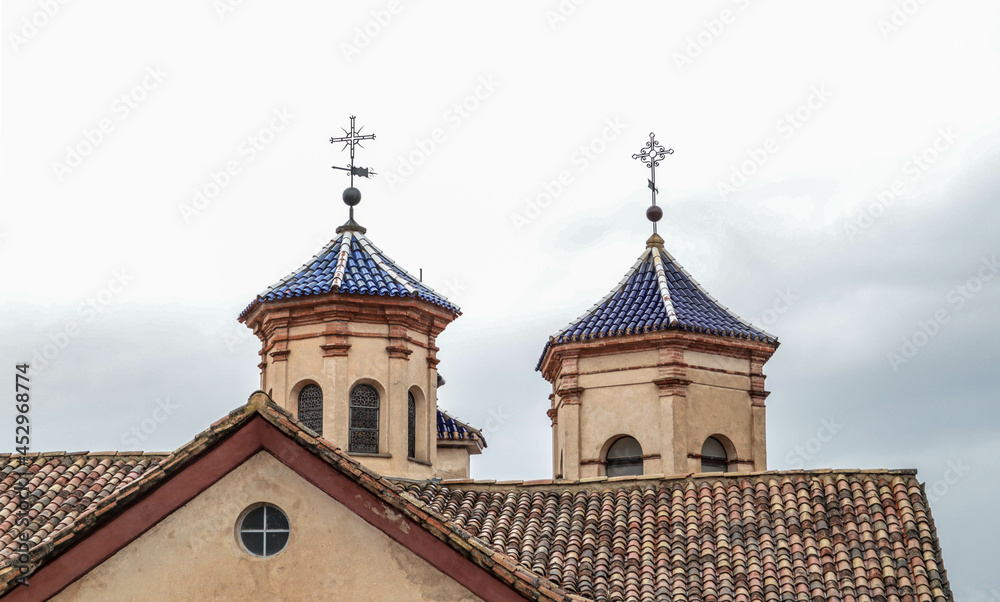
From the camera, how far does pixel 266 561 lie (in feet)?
43.6

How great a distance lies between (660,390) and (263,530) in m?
8.34

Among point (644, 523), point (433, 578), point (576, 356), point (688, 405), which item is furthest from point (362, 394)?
point (433, 578)

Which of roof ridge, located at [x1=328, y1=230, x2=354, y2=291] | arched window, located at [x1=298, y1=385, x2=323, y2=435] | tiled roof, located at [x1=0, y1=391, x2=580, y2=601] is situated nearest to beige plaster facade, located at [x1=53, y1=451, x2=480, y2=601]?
tiled roof, located at [x1=0, y1=391, x2=580, y2=601]

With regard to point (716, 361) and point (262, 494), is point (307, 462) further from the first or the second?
point (716, 361)

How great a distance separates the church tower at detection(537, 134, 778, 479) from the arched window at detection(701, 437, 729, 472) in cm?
1

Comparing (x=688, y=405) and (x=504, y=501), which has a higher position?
(x=688, y=405)

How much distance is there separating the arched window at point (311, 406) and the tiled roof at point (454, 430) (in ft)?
15.0

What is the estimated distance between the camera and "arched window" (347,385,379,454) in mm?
19781

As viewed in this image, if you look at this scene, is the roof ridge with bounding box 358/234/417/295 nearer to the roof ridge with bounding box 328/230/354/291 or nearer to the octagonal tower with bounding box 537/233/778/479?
the roof ridge with bounding box 328/230/354/291

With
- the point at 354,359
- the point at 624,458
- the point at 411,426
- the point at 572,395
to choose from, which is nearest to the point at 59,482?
the point at 354,359

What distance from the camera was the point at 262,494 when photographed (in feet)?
44.1

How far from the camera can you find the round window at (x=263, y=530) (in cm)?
1337

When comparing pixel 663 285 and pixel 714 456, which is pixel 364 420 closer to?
pixel 663 285

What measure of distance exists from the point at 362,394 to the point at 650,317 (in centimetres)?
426
